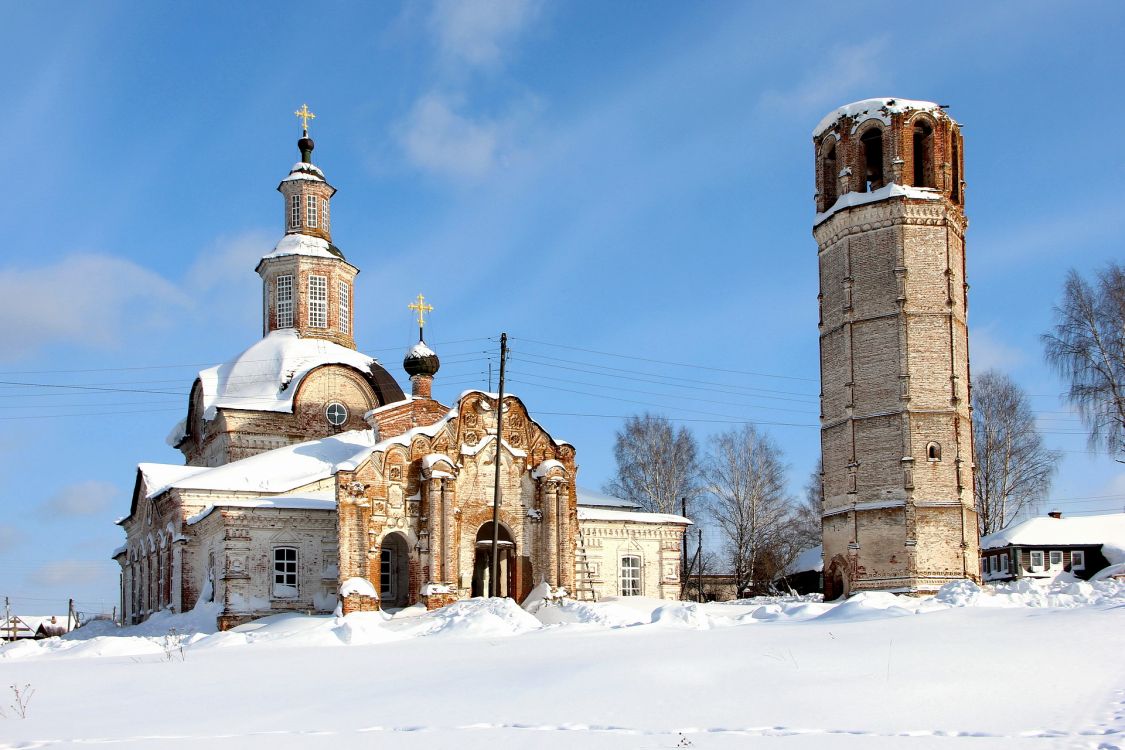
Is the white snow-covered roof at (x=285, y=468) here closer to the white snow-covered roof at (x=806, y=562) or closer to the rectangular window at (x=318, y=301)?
the rectangular window at (x=318, y=301)

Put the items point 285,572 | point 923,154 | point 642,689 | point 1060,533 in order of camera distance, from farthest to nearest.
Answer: point 1060,533 → point 923,154 → point 285,572 → point 642,689

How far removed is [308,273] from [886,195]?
1567 cm

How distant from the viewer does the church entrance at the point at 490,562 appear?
26.3 m

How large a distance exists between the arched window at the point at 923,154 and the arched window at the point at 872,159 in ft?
2.83

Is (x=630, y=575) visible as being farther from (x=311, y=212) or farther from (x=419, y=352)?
(x=311, y=212)

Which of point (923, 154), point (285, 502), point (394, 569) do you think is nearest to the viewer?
point (285, 502)

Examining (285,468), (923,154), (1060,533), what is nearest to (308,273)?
(285,468)

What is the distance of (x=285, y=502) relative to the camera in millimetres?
25203

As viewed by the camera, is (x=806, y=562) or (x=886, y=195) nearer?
(x=886, y=195)

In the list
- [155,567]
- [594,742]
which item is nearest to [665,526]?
[155,567]

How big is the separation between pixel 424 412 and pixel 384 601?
4.93m

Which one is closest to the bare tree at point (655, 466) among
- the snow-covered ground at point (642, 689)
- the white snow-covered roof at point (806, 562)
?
the white snow-covered roof at point (806, 562)

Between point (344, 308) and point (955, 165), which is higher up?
point (955, 165)

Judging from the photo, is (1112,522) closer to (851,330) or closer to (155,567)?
(851,330)
